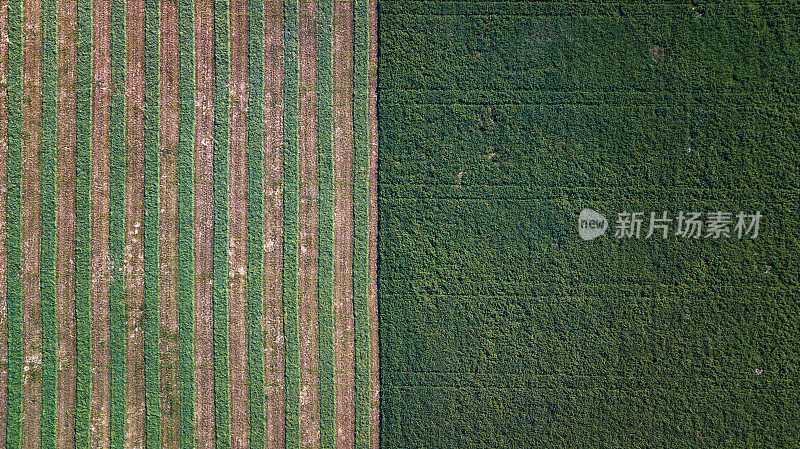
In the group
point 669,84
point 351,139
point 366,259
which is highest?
point 669,84

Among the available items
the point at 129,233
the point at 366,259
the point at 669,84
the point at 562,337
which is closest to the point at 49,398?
the point at 129,233

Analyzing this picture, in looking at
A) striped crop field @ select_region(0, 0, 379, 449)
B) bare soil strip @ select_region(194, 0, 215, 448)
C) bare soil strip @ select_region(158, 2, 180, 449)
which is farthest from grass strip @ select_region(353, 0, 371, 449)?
bare soil strip @ select_region(158, 2, 180, 449)

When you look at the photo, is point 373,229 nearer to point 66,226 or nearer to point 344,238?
point 344,238

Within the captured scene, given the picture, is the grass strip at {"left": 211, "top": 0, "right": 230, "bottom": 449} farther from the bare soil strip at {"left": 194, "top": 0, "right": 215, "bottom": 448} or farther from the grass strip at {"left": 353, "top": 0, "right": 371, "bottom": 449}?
the grass strip at {"left": 353, "top": 0, "right": 371, "bottom": 449}

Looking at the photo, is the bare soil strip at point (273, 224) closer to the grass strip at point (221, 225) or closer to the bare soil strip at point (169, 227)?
the grass strip at point (221, 225)

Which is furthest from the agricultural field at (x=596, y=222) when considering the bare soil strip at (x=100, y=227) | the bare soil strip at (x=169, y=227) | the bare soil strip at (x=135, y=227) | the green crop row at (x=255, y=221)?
the bare soil strip at (x=100, y=227)

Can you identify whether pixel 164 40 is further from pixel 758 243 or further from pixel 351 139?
pixel 758 243

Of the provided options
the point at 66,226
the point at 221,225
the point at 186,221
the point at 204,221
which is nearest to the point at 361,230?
the point at 221,225
